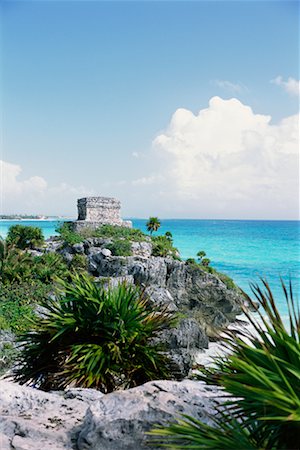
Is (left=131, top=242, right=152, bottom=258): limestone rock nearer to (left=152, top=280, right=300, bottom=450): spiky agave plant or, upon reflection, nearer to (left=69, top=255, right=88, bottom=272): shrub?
(left=69, top=255, right=88, bottom=272): shrub

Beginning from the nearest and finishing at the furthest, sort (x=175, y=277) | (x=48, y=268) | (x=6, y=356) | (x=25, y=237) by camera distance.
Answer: (x=6, y=356), (x=48, y=268), (x=175, y=277), (x=25, y=237)

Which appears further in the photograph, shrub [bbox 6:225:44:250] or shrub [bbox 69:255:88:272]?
shrub [bbox 6:225:44:250]

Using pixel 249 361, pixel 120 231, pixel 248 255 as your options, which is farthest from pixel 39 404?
pixel 248 255

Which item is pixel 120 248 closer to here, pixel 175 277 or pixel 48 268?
pixel 175 277

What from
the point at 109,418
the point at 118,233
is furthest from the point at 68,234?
the point at 109,418

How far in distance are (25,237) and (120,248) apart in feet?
22.3

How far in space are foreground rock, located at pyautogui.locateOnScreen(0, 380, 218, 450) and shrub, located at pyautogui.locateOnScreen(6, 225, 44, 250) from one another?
25.1 metres

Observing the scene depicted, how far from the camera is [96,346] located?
462 centimetres

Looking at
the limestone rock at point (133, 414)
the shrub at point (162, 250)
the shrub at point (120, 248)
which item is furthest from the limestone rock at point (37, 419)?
the shrub at point (162, 250)

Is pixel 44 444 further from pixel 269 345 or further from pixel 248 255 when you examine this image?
pixel 248 255

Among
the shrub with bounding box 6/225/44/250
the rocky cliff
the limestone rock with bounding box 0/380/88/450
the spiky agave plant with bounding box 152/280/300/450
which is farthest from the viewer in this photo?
the shrub with bounding box 6/225/44/250

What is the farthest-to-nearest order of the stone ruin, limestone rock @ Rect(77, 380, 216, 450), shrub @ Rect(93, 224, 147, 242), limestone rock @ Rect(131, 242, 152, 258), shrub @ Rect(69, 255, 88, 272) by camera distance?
the stone ruin → shrub @ Rect(93, 224, 147, 242) → limestone rock @ Rect(131, 242, 152, 258) → shrub @ Rect(69, 255, 88, 272) → limestone rock @ Rect(77, 380, 216, 450)

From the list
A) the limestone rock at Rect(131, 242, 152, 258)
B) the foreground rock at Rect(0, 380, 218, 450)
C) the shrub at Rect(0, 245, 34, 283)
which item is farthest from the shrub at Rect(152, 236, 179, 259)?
the foreground rock at Rect(0, 380, 218, 450)

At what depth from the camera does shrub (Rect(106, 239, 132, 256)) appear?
26.8 m
